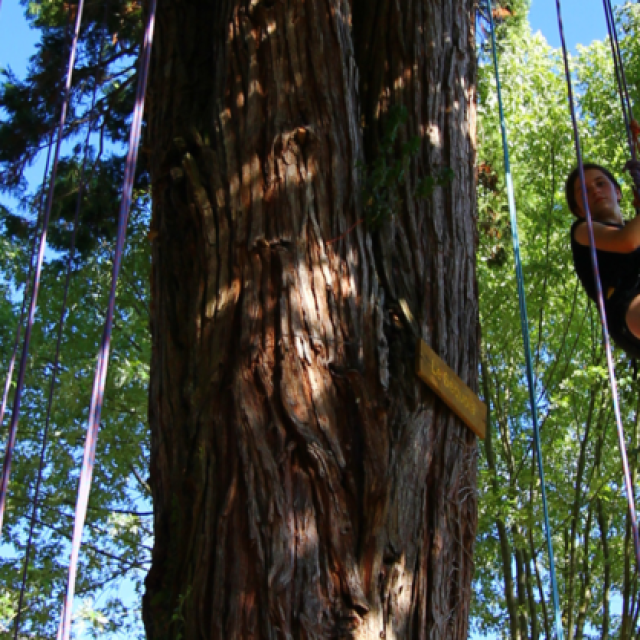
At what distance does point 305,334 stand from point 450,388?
0.50 metres

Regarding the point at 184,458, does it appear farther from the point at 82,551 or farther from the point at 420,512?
the point at 82,551

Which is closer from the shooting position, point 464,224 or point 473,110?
point 464,224

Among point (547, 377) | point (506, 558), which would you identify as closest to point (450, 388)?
point (506, 558)

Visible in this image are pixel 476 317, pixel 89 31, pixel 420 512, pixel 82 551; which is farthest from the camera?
pixel 82 551

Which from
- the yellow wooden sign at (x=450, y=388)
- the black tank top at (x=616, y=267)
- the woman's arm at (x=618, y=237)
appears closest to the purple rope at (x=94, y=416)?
the yellow wooden sign at (x=450, y=388)

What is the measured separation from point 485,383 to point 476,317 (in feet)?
17.9

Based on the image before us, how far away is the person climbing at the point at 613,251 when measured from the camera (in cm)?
328

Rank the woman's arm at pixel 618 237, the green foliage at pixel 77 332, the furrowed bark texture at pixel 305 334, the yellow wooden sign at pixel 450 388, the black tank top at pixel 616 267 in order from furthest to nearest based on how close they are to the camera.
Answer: the green foliage at pixel 77 332 → the black tank top at pixel 616 267 → the woman's arm at pixel 618 237 → the yellow wooden sign at pixel 450 388 → the furrowed bark texture at pixel 305 334

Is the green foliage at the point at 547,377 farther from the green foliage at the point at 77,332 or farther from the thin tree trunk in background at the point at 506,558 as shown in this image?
the green foliage at the point at 77,332

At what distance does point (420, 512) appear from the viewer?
2430 millimetres

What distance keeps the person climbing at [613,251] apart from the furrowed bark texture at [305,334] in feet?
1.93

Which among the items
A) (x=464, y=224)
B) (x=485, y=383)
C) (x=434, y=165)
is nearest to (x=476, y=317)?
(x=464, y=224)

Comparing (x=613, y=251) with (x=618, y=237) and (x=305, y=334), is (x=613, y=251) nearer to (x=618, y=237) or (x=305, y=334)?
(x=618, y=237)

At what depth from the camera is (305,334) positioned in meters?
2.47
